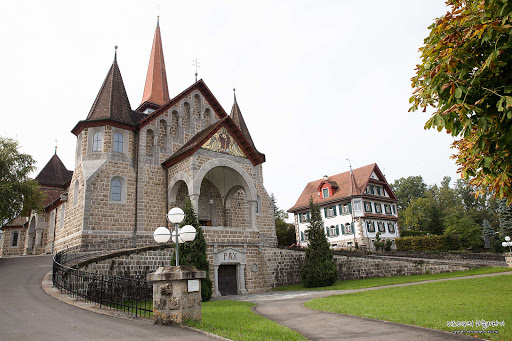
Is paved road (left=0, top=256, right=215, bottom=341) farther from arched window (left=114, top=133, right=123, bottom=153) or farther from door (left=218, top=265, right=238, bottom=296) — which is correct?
arched window (left=114, top=133, right=123, bottom=153)

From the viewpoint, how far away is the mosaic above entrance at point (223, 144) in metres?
21.5

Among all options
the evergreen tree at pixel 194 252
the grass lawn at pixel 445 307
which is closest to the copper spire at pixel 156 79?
the evergreen tree at pixel 194 252

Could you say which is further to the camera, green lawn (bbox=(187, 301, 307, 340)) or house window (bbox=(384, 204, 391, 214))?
house window (bbox=(384, 204, 391, 214))

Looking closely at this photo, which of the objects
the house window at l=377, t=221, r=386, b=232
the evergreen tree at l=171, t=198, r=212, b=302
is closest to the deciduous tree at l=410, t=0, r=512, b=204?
the evergreen tree at l=171, t=198, r=212, b=302

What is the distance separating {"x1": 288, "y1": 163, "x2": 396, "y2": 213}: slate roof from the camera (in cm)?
3988

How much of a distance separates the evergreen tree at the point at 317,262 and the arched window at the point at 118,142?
1231cm

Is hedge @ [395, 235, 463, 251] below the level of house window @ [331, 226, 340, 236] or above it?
below

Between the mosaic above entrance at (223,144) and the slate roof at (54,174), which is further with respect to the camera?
the slate roof at (54,174)

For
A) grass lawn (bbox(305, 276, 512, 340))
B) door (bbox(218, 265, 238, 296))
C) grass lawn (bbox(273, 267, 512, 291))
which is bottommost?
grass lawn (bbox(305, 276, 512, 340))

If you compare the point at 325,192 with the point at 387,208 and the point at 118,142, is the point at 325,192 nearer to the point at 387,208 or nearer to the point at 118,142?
the point at 387,208

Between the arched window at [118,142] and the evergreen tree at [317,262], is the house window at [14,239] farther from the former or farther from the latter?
the evergreen tree at [317,262]

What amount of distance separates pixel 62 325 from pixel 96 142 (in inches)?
635

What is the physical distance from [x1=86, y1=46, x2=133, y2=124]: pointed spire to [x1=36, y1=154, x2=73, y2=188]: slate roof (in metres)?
13.3

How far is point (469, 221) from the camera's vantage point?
4256cm
